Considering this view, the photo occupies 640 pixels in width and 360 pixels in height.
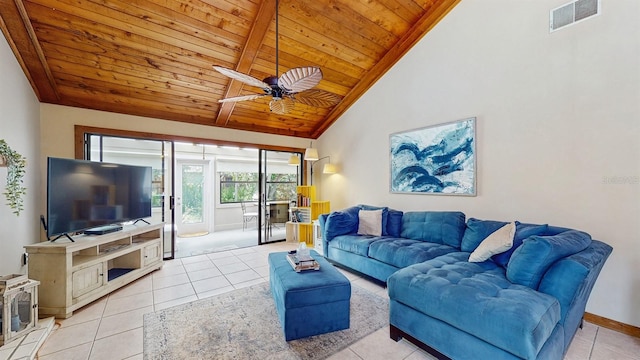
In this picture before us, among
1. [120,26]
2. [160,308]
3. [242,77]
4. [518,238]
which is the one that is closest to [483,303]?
[518,238]

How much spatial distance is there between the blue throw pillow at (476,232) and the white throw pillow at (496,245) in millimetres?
376

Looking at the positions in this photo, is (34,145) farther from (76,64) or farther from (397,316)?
(397,316)

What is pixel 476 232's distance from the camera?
2834 mm

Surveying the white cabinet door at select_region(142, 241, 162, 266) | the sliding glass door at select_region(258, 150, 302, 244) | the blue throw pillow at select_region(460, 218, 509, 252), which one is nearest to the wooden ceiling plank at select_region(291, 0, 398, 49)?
the sliding glass door at select_region(258, 150, 302, 244)

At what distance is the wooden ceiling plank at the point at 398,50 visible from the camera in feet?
11.6

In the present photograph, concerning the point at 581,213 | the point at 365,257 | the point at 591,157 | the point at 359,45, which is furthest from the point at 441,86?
the point at 365,257

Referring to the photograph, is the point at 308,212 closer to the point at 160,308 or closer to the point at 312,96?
the point at 312,96

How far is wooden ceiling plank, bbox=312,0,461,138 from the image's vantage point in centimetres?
354

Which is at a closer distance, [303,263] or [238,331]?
[238,331]

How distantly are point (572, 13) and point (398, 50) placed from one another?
207cm

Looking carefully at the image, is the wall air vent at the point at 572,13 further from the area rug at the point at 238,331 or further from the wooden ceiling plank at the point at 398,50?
the area rug at the point at 238,331

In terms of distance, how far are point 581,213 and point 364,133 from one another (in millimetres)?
3243

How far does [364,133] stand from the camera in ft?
16.0

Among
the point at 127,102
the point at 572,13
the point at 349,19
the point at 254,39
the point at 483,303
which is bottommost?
the point at 483,303
